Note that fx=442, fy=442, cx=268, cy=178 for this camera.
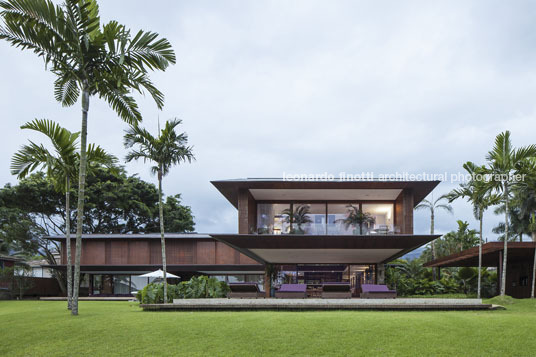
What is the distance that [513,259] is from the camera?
2442 cm

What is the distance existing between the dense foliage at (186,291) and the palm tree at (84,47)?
16.3 ft

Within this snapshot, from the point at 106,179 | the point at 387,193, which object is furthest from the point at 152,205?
the point at 387,193

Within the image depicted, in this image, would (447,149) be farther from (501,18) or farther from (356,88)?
(501,18)

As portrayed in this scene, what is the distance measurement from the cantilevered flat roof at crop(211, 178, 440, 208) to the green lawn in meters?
8.23

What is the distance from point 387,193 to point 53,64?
48.3ft

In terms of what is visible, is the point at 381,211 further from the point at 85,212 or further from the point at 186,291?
the point at 85,212

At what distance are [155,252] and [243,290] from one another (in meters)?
14.0

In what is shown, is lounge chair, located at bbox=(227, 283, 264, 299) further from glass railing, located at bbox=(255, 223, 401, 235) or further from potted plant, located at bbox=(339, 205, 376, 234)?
potted plant, located at bbox=(339, 205, 376, 234)

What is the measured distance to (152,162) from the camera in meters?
16.8

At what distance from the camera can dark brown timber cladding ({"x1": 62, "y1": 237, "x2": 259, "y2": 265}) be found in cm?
2959

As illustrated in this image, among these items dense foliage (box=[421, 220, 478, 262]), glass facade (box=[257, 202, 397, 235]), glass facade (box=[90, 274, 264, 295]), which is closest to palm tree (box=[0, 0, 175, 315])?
glass facade (box=[257, 202, 397, 235])

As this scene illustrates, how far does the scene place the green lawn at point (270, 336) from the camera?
25.5ft

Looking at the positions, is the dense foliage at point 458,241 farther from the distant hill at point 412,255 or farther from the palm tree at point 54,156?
the palm tree at point 54,156

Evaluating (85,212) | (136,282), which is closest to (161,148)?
(136,282)
